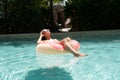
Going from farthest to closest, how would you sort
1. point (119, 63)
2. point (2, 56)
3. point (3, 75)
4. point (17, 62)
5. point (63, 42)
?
point (2, 56)
point (17, 62)
point (119, 63)
point (63, 42)
point (3, 75)

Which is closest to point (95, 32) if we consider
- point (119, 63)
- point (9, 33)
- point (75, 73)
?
point (9, 33)

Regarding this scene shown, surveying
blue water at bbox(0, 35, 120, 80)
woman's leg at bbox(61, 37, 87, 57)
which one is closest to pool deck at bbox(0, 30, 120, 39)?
blue water at bbox(0, 35, 120, 80)

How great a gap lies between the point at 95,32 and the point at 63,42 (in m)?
7.89

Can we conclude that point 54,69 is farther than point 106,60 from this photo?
No

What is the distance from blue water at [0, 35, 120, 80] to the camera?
25.5ft

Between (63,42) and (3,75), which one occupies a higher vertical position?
(63,42)

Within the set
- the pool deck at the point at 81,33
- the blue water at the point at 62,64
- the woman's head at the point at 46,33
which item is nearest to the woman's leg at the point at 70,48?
the blue water at the point at 62,64

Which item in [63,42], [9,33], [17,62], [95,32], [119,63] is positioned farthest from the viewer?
[9,33]

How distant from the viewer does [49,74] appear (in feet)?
26.3

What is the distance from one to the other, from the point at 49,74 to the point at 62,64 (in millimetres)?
1387

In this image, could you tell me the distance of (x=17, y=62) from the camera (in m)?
9.84

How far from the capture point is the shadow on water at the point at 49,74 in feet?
24.9

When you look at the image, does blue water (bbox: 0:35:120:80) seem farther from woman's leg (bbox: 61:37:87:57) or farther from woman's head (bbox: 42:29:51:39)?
woman's head (bbox: 42:29:51:39)

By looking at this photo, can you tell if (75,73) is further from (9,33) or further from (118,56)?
(9,33)
